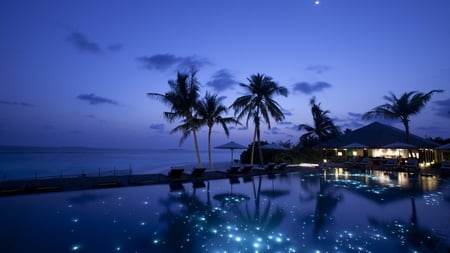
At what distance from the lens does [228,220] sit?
22.1 ft

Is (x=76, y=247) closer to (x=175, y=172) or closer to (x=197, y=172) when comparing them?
(x=175, y=172)

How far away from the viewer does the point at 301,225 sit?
6.25 meters

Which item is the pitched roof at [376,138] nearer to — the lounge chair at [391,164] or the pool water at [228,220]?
the lounge chair at [391,164]

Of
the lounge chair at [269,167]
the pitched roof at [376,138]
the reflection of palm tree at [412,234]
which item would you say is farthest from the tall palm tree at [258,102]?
the reflection of palm tree at [412,234]

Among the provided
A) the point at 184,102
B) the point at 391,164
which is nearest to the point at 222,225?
the point at 184,102

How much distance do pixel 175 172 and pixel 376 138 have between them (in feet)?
65.5

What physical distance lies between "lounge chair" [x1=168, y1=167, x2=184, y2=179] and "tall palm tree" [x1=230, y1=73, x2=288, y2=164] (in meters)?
8.39

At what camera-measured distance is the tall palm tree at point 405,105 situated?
21250 mm

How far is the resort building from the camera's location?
22.7 meters

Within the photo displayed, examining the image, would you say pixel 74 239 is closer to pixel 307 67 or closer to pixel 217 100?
pixel 217 100

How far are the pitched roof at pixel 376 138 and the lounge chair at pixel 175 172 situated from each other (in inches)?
648

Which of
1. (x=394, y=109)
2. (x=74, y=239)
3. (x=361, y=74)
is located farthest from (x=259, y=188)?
(x=394, y=109)

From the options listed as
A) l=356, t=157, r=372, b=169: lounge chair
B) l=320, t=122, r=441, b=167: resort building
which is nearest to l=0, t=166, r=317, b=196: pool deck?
l=356, t=157, r=372, b=169: lounge chair

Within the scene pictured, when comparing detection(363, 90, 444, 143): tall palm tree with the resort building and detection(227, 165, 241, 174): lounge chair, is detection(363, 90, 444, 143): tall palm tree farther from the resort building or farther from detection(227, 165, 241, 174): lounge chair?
detection(227, 165, 241, 174): lounge chair
